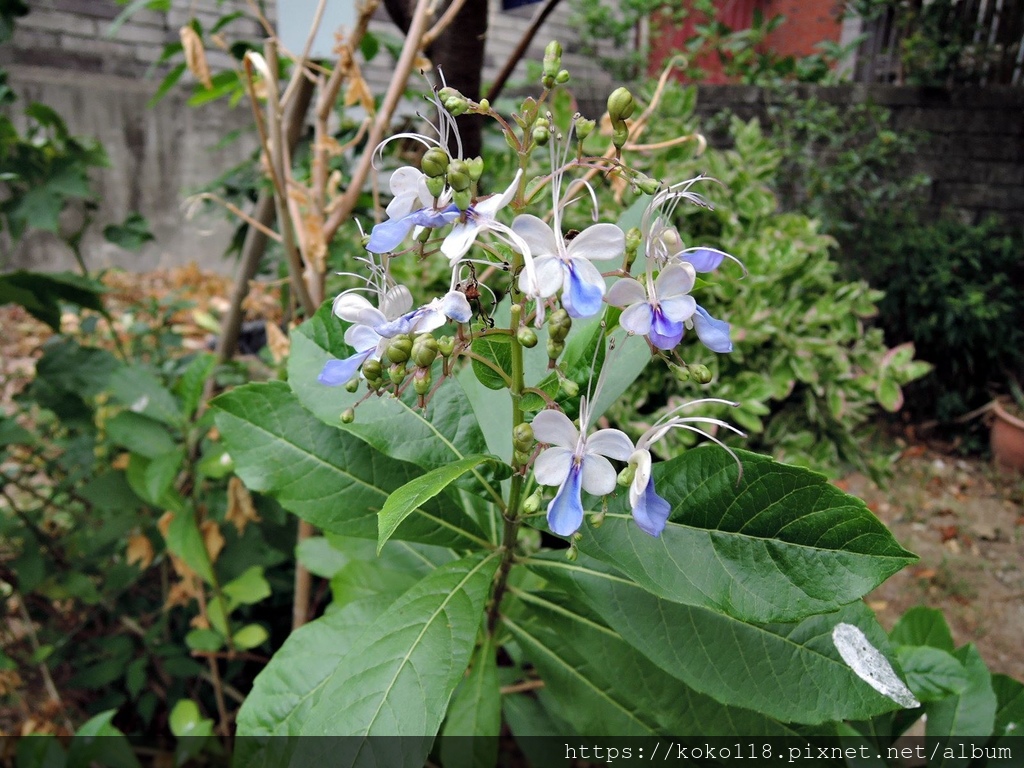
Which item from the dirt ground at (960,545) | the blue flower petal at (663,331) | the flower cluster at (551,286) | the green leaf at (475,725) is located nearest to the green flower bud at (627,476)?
the flower cluster at (551,286)

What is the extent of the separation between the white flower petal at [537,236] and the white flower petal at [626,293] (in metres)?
0.06

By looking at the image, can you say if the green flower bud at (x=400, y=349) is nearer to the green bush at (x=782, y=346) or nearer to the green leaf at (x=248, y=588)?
the green leaf at (x=248, y=588)

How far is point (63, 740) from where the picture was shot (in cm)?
146

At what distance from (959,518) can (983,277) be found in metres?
1.51

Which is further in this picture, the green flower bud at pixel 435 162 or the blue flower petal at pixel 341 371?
the blue flower petal at pixel 341 371

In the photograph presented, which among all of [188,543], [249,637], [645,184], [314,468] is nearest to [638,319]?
[645,184]

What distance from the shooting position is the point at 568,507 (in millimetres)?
588

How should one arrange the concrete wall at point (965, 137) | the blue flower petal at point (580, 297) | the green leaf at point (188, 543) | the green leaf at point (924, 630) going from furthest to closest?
the concrete wall at point (965, 137) < the green leaf at point (188, 543) < the green leaf at point (924, 630) < the blue flower petal at point (580, 297)

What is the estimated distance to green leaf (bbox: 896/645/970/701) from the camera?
0.88m

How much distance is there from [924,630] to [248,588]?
1219 millimetres

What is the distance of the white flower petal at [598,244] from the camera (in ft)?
1.83

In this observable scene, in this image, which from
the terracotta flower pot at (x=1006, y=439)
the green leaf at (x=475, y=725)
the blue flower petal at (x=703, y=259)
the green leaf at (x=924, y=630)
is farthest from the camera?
the terracotta flower pot at (x=1006, y=439)

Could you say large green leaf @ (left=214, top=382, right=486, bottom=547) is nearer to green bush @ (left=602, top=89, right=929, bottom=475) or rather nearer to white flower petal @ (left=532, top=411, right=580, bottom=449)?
white flower petal @ (left=532, top=411, right=580, bottom=449)

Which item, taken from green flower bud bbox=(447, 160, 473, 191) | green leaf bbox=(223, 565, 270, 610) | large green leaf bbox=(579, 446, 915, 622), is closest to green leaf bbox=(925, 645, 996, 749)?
large green leaf bbox=(579, 446, 915, 622)
